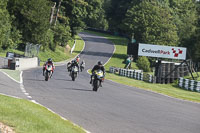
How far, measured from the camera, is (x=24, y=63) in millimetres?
38562

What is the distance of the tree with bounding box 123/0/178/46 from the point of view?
8081cm

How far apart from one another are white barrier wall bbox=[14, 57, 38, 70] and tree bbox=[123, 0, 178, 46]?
3899 cm

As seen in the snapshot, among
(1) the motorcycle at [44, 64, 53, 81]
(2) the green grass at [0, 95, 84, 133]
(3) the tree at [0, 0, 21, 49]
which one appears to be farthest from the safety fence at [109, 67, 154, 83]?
(2) the green grass at [0, 95, 84, 133]

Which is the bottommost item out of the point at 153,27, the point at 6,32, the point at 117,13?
the point at 6,32

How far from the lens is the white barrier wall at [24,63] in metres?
35.2

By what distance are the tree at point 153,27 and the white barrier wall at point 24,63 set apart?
38987 millimetres

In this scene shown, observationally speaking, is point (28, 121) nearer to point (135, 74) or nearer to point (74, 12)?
point (135, 74)

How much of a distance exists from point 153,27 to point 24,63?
47.7m

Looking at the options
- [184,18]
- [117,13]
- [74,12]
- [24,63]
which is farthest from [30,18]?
[117,13]

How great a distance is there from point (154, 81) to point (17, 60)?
13.3 metres

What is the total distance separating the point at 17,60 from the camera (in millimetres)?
35000

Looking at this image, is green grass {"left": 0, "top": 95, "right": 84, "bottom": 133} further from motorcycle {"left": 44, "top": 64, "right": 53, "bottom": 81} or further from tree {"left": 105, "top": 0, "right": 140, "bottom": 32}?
tree {"left": 105, "top": 0, "right": 140, "bottom": 32}

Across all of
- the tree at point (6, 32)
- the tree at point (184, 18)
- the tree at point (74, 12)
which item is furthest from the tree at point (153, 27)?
the tree at point (6, 32)

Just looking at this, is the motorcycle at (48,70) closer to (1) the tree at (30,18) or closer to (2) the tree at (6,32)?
(2) the tree at (6,32)
